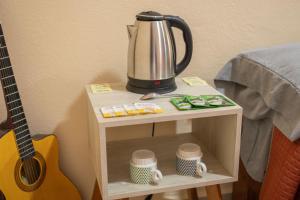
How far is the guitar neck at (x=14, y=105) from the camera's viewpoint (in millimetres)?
997

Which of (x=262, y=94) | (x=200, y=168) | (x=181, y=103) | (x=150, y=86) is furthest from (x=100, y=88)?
(x=262, y=94)

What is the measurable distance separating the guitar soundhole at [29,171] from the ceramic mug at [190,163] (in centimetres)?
45

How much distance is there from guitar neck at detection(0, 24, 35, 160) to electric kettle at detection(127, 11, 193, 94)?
1.11 ft

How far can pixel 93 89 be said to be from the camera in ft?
3.52

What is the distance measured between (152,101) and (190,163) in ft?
0.67

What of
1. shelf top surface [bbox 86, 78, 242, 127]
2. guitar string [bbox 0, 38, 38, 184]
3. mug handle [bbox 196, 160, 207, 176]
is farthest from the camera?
guitar string [bbox 0, 38, 38, 184]

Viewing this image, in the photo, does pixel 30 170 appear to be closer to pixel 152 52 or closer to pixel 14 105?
pixel 14 105

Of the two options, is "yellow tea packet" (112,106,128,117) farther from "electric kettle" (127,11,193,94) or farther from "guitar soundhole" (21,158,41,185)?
"guitar soundhole" (21,158,41,185)

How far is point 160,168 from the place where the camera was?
1.05m

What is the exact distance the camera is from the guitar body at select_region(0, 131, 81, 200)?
1.03 metres

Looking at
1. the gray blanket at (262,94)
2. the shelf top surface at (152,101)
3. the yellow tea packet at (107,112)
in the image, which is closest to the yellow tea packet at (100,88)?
the shelf top surface at (152,101)

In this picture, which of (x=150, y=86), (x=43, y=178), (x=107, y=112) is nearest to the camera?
(x=107, y=112)

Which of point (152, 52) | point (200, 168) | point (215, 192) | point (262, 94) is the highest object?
point (152, 52)

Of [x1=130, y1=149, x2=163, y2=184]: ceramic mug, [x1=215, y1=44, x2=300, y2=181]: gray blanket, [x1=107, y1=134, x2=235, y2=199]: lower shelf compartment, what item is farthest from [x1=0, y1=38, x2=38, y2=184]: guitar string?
[x1=215, y1=44, x2=300, y2=181]: gray blanket
